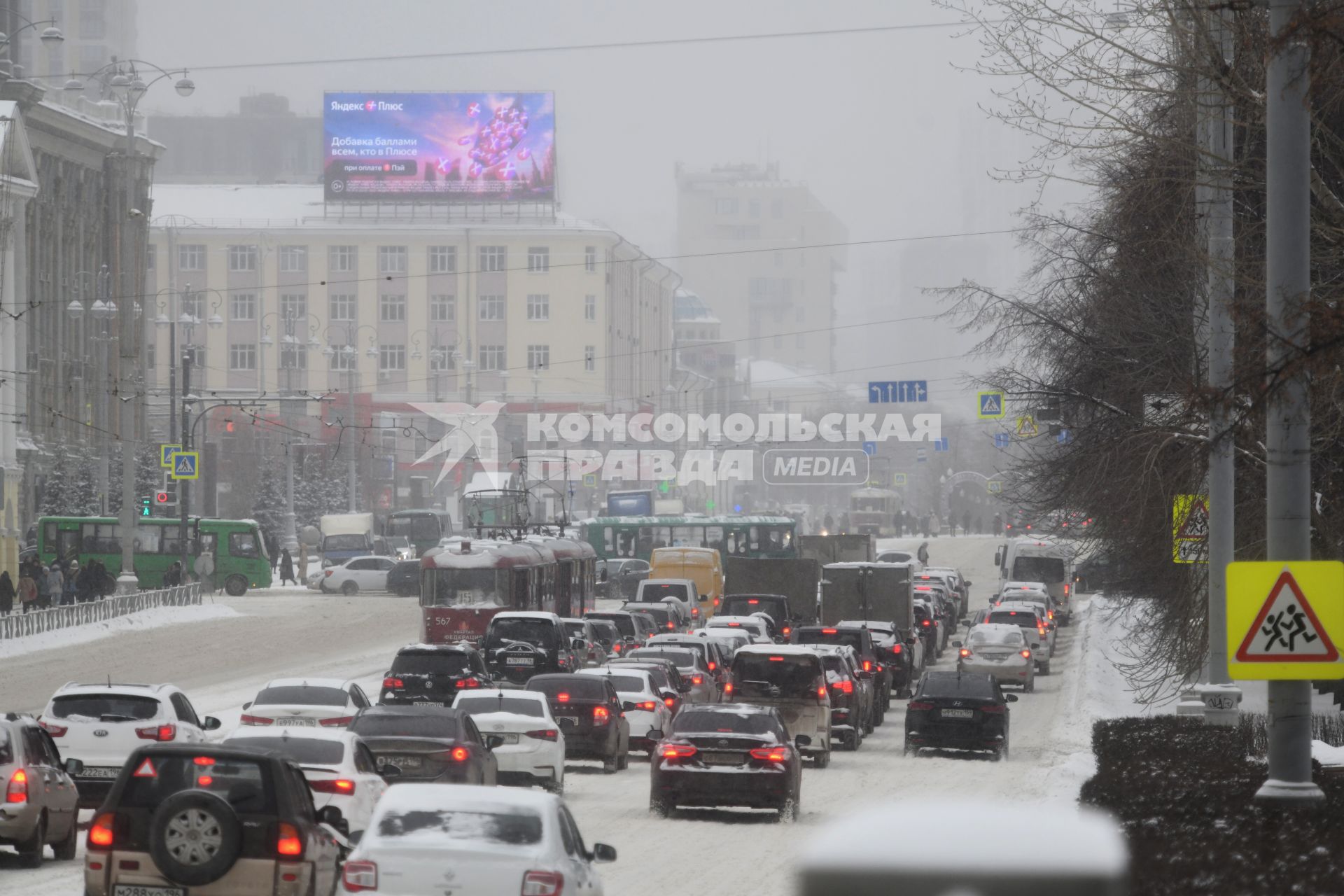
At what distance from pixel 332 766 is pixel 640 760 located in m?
12.5

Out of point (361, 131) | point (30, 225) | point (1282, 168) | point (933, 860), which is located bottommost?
point (933, 860)

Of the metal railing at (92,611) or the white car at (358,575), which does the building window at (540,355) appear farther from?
the metal railing at (92,611)

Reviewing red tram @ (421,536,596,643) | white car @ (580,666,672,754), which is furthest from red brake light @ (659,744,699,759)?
red tram @ (421,536,596,643)

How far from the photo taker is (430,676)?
27797 mm

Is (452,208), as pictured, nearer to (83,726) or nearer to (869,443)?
(869,443)

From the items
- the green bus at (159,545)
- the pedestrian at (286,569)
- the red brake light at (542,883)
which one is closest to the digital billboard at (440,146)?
the pedestrian at (286,569)

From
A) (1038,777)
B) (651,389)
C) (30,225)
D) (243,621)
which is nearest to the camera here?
(1038,777)

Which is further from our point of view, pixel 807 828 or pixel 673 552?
pixel 673 552

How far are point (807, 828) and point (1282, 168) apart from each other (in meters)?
9.83

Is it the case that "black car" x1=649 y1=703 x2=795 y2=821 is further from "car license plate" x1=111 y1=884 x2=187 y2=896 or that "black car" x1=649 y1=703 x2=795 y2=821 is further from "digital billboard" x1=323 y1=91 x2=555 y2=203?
"digital billboard" x1=323 y1=91 x2=555 y2=203

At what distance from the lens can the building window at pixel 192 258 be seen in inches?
4904

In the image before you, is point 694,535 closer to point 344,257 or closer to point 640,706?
point 640,706

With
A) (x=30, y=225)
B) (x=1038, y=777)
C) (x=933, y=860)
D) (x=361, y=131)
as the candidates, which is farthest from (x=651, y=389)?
(x=933, y=860)

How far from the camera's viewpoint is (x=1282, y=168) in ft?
38.0
